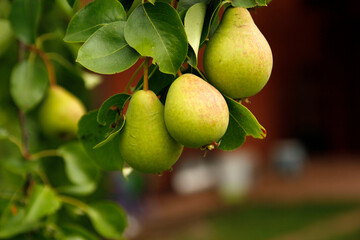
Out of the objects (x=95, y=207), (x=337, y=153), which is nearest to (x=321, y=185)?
(x=337, y=153)

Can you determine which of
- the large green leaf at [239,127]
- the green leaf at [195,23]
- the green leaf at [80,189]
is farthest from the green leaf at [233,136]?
the green leaf at [80,189]

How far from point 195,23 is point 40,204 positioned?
54cm

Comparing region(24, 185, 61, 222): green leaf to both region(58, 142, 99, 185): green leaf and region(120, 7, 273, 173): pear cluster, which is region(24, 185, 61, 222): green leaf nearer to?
region(58, 142, 99, 185): green leaf

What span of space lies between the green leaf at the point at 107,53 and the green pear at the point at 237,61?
3.9 inches

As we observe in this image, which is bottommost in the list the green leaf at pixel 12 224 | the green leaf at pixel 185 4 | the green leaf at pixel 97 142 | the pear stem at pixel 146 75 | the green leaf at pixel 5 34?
the green leaf at pixel 12 224

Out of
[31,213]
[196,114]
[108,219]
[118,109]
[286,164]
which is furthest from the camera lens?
[286,164]

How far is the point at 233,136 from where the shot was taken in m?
0.71

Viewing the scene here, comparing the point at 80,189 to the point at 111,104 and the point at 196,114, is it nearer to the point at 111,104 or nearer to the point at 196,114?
the point at 111,104

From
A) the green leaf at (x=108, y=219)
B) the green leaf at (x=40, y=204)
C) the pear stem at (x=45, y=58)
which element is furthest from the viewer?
the pear stem at (x=45, y=58)

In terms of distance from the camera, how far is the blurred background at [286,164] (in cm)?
492

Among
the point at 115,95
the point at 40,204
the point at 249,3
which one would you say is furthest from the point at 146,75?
the point at 40,204

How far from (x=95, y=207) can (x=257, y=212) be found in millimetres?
4807

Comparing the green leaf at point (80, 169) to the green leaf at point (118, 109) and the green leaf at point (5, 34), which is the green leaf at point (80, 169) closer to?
the green leaf at point (5, 34)

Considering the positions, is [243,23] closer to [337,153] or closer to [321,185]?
[321,185]
